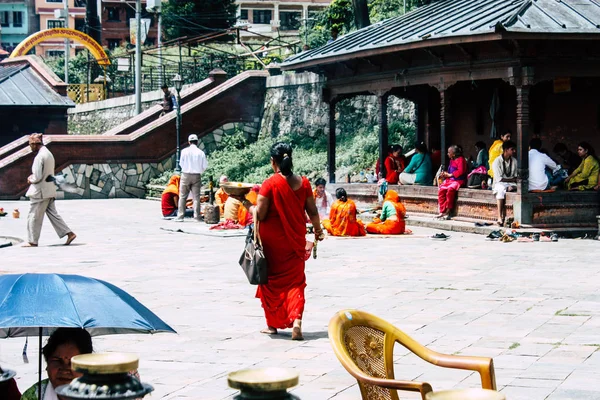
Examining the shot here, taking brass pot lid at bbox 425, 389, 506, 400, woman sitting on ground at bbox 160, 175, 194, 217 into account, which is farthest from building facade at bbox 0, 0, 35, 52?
brass pot lid at bbox 425, 389, 506, 400

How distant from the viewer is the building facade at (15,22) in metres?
96.7

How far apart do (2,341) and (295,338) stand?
251 cm

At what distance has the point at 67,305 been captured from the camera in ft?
15.4

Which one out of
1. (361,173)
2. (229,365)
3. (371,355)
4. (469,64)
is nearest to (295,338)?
(229,365)

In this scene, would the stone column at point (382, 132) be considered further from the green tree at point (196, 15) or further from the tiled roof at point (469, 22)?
the green tree at point (196, 15)

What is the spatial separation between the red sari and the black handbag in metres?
0.06

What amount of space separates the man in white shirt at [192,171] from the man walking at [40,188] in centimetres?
453

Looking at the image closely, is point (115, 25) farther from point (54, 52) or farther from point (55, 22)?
point (55, 22)

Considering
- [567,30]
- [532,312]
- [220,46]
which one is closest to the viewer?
[532,312]

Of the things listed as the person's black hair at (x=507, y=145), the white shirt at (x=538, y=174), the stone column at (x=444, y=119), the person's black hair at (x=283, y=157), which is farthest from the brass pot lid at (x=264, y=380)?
the stone column at (x=444, y=119)

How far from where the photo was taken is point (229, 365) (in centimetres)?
827

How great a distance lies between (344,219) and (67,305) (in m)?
14.0

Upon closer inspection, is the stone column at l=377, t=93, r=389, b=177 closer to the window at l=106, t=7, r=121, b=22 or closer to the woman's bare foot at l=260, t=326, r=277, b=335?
the woman's bare foot at l=260, t=326, r=277, b=335

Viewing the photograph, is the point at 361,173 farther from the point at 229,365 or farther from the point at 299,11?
the point at 299,11
